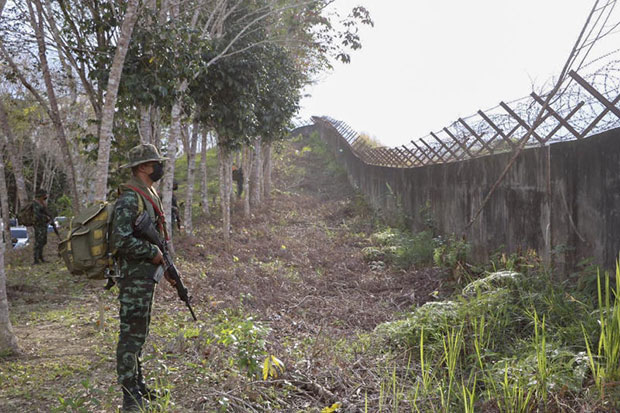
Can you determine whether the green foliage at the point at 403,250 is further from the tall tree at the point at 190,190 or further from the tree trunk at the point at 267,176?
the tree trunk at the point at 267,176

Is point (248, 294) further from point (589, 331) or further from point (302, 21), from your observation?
point (302, 21)

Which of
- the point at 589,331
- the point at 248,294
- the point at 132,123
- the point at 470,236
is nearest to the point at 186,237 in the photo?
the point at 132,123

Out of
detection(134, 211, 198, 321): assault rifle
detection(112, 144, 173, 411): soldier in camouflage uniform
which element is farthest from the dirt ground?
detection(134, 211, 198, 321): assault rifle

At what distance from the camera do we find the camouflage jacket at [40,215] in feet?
34.9

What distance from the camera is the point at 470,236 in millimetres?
8500

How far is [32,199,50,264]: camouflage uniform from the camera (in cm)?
1058

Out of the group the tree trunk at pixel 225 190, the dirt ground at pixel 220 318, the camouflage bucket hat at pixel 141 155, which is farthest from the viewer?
the tree trunk at pixel 225 190

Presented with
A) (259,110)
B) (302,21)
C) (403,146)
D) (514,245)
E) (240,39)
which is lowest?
(514,245)

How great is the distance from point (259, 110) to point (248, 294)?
7.20 meters

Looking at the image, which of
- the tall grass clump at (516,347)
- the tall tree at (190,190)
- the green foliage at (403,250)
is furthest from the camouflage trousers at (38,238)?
the tall grass clump at (516,347)

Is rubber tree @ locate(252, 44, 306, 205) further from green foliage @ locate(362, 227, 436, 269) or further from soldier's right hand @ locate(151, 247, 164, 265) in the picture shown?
soldier's right hand @ locate(151, 247, 164, 265)

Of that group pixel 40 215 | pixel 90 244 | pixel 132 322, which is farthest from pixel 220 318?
pixel 40 215

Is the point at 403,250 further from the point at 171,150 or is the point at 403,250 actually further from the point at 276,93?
the point at 276,93

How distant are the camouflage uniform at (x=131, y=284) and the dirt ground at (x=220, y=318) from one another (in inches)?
12.1
